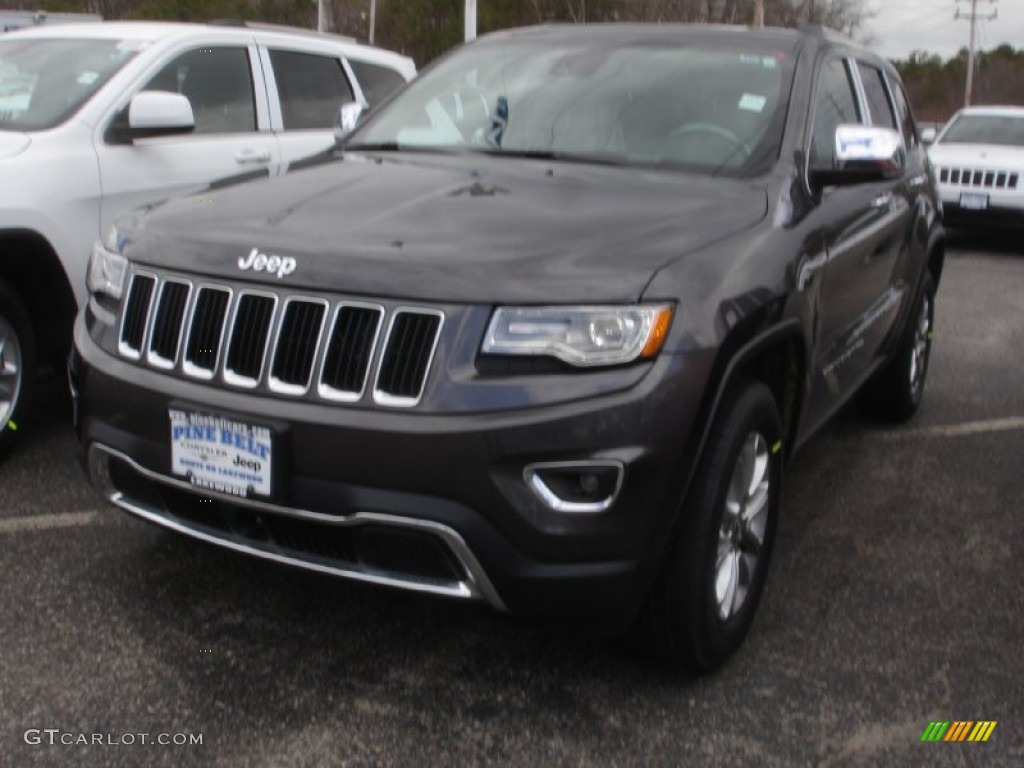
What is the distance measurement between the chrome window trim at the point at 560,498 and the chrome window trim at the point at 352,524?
Answer: 202 mm

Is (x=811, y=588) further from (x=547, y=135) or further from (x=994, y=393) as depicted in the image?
(x=994, y=393)

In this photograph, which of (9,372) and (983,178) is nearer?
(9,372)

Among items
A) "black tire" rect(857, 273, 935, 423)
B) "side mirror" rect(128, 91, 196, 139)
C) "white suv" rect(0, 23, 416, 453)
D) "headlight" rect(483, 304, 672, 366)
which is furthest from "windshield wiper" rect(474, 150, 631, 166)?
"black tire" rect(857, 273, 935, 423)

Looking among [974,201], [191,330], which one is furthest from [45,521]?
[974,201]

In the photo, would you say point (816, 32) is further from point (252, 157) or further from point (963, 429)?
point (252, 157)

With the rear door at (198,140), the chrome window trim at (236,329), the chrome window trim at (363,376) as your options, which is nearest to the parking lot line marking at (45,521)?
the rear door at (198,140)

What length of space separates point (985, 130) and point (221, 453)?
12804 millimetres

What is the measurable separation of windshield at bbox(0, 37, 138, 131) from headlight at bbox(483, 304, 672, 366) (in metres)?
3.08

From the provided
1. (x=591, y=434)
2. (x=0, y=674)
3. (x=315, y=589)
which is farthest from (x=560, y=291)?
(x=0, y=674)

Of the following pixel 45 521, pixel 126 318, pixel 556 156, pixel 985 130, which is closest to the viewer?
pixel 126 318

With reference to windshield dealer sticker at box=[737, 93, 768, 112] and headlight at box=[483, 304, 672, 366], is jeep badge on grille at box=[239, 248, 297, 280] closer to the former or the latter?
headlight at box=[483, 304, 672, 366]

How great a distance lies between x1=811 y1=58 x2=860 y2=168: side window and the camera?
388 cm

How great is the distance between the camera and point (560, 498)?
2621 millimetres

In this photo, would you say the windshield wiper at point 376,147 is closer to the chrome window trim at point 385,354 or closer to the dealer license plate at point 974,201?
the chrome window trim at point 385,354
